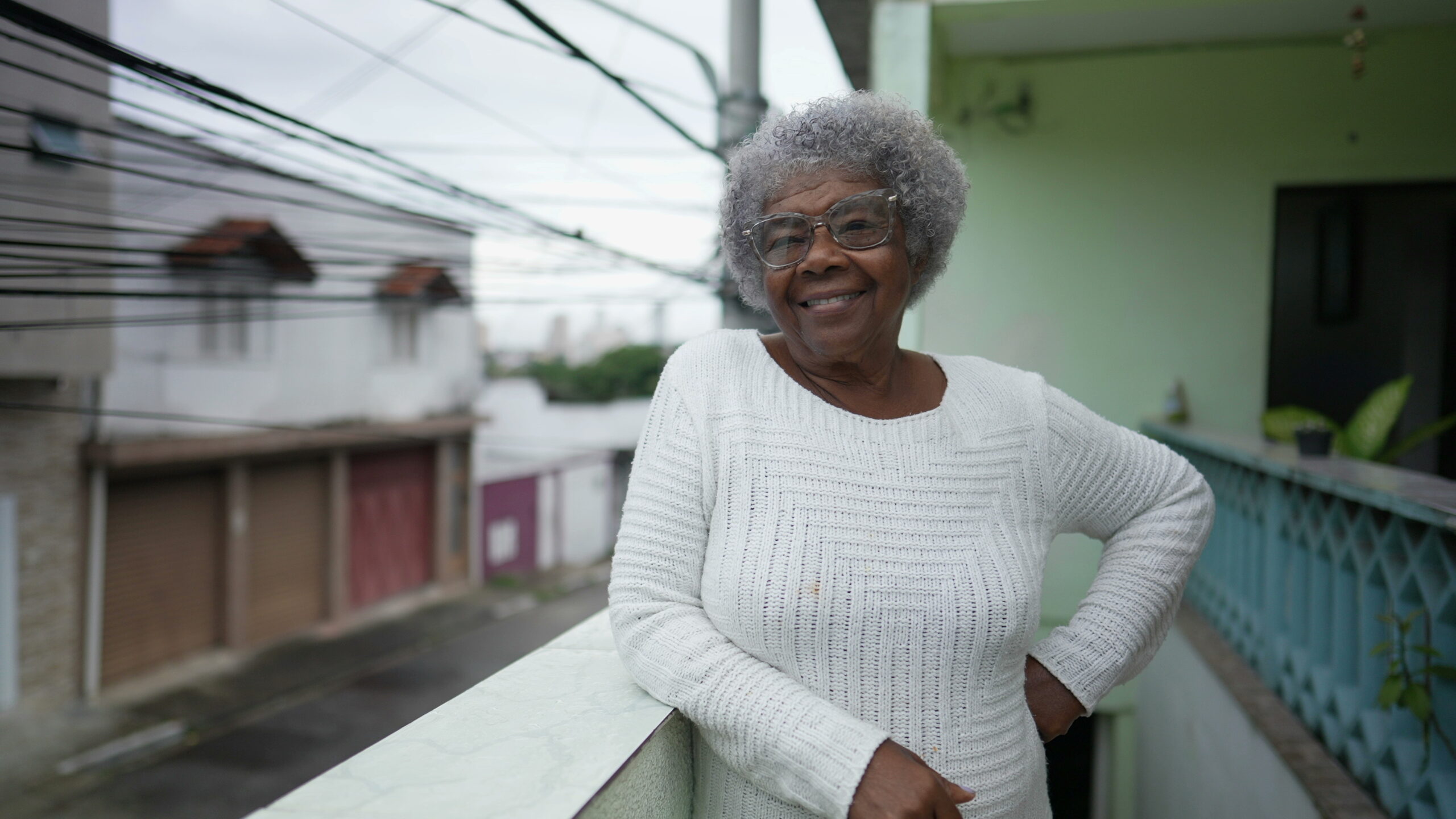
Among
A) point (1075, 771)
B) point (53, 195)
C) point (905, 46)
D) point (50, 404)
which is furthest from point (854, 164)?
point (50, 404)

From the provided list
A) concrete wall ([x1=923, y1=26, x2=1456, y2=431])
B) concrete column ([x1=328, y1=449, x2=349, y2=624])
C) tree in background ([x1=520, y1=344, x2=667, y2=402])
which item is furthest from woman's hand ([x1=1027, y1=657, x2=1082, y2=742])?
tree in background ([x1=520, y1=344, x2=667, y2=402])

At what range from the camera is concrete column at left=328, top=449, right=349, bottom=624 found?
12695 millimetres

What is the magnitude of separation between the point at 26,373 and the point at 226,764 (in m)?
3.87

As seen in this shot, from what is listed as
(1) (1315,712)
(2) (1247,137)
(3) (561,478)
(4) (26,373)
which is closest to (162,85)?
(1) (1315,712)

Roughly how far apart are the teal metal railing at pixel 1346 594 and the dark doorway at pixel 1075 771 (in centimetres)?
174

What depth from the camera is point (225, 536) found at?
11102mm

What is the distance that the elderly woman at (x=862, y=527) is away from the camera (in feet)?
3.79

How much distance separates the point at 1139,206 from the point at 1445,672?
297 cm

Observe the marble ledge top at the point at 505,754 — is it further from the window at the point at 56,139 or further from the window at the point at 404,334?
the window at the point at 404,334

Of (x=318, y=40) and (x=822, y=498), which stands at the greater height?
(x=318, y=40)

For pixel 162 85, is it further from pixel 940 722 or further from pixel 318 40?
pixel 318 40

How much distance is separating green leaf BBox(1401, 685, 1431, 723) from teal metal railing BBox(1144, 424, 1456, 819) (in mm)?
54

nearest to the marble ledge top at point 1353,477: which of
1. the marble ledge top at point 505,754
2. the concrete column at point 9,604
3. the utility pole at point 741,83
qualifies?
the marble ledge top at point 505,754

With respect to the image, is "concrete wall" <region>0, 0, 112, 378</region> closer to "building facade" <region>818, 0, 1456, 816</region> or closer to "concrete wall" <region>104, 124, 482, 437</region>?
"concrete wall" <region>104, 124, 482, 437</region>
